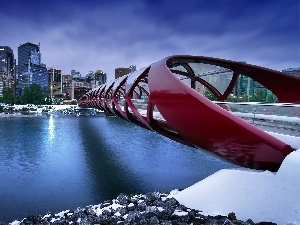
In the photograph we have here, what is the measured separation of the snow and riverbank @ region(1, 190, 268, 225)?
208 millimetres

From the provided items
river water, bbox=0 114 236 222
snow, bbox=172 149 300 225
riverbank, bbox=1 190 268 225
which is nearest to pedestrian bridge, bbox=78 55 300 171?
snow, bbox=172 149 300 225

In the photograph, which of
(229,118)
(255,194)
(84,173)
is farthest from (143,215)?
(84,173)

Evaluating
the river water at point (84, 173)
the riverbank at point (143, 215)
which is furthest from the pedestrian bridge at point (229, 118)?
the river water at point (84, 173)

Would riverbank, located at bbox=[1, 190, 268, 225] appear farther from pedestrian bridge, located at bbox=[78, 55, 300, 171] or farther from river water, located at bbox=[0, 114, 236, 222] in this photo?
river water, located at bbox=[0, 114, 236, 222]

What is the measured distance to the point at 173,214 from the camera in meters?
6.27

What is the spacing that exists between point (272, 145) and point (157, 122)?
4124 mm

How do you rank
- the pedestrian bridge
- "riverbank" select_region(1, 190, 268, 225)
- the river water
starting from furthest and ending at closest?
the river water < "riverbank" select_region(1, 190, 268, 225) < the pedestrian bridge

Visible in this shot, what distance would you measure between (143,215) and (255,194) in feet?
7.57

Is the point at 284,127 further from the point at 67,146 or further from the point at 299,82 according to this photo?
the point at 67,146

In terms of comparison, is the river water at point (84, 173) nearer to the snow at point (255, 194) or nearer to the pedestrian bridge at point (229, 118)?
the pedestrian bridge at point (229, 118)

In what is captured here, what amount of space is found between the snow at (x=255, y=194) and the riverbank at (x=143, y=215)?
21 centimetres

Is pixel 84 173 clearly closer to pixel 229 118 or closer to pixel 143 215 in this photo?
pixel 143 215

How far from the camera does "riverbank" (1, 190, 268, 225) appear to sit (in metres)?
5.73

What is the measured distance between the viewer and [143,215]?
6398 mm
